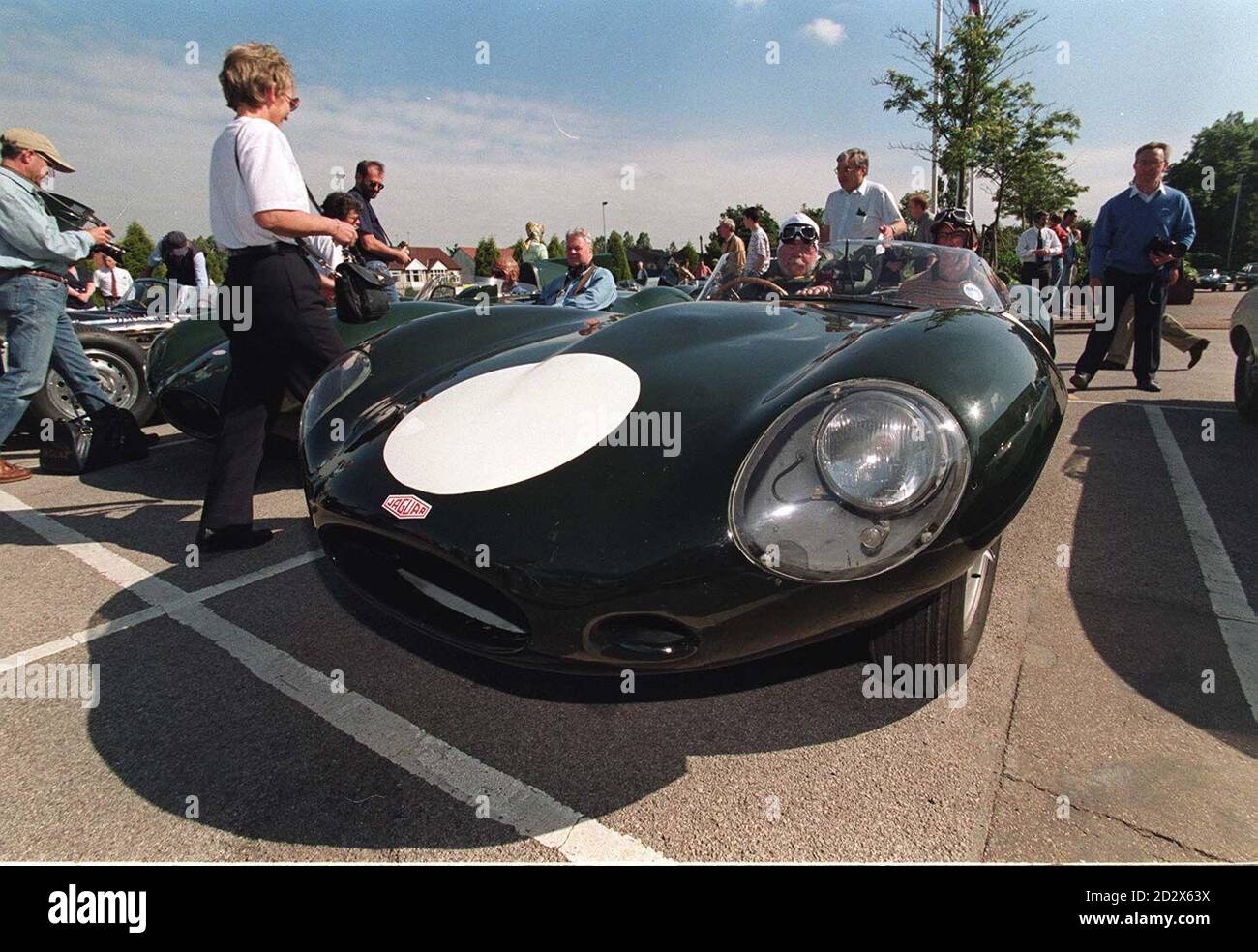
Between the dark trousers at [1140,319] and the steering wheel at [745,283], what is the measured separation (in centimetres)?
383

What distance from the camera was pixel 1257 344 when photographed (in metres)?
4.32

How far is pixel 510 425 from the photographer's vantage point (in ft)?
5.71

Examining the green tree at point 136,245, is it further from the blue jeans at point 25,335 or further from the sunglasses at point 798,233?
the sunglasses at point 798,233

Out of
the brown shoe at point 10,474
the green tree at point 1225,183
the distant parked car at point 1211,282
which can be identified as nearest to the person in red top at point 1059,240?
the brown shoe at point 10,474

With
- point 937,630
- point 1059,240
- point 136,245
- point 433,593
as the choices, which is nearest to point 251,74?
point 433,593

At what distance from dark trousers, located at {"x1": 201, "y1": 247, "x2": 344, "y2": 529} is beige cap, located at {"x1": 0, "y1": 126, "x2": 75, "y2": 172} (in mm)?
2007

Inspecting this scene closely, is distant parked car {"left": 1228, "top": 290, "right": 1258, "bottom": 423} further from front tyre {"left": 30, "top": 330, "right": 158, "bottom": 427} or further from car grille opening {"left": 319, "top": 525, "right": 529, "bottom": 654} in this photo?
front tyre {"left": 30, "top": 330, "right": 158, "bottom": 427}

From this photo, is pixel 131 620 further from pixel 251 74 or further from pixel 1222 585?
pixel 1222 585

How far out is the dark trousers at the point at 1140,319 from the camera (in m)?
5.45

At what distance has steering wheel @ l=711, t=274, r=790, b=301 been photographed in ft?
9.65

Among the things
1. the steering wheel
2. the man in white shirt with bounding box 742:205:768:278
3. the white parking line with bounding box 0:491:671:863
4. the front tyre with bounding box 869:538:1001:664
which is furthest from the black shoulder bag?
the man in white shirt with bounding box 742:205:768:278
